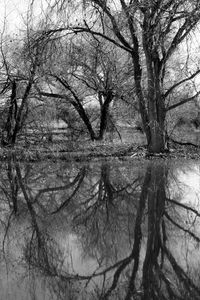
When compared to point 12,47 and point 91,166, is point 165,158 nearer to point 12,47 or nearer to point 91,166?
point 91,166

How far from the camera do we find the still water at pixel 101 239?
3576 millimetres

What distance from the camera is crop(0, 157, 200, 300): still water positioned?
358 cm

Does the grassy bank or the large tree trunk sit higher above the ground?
the large tree trunk

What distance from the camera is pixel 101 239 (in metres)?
4.83

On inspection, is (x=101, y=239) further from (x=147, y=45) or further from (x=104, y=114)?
(x=104, y=114)

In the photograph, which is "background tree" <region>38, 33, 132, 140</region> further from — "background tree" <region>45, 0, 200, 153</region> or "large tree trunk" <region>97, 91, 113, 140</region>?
"background tree" <region>45, 0, 200, 153</region>

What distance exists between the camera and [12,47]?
20.2m

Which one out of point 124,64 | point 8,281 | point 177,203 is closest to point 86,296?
point 8,281

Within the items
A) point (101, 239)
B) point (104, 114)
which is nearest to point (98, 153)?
point (104, 114)

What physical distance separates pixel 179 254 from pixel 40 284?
1.46 meters

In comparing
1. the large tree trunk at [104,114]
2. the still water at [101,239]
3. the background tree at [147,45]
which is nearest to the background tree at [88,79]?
the large tree trunk at [104,114]

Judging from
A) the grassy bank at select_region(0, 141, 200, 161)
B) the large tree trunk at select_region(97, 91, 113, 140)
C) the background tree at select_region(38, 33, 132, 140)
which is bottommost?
the grassy bank at select_region(0, 141, 200, 161)

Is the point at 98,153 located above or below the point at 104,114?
below

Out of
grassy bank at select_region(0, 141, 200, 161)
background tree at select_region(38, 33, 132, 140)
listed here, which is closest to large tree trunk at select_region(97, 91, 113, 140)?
background tree at select_region(38, 33, 132, 140)
